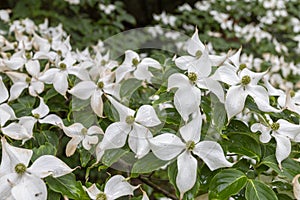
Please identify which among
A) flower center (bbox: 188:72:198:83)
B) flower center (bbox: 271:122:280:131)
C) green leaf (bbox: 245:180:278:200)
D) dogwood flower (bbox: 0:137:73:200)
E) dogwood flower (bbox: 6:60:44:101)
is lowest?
dogwood flower (bbox: 6:60:44:101)

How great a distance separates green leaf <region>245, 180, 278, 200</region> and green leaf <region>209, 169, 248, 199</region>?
0.04ft

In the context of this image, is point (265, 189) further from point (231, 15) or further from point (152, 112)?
point (231, 15)

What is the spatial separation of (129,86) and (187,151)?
28 centimetres

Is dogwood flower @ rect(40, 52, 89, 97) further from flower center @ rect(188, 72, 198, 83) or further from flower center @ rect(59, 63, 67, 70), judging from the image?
flower center @ rect(188, 72, 198, 83)

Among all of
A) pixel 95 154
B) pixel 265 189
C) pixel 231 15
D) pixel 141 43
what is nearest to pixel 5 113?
pixel 95 154

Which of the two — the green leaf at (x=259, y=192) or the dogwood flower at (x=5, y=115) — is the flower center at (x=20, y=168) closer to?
the dogwood flower at (x=5, y=115)

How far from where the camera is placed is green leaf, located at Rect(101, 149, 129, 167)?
781 mm

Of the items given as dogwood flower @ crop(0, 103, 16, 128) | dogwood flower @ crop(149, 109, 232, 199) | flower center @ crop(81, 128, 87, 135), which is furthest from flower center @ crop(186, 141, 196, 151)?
dogwood flower @ crop(0, 103, 16, 128)

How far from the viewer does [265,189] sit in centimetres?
74

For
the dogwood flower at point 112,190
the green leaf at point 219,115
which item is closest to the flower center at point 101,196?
the dogwood flower at point 112,190

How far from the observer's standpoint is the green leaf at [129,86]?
37.6 inches

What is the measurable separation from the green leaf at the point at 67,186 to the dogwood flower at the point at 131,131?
8cm

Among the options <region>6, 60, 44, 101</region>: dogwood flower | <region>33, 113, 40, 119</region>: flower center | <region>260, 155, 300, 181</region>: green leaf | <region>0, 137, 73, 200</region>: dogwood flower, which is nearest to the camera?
<region>0, 137, 73, 200</region>: dogwood flower

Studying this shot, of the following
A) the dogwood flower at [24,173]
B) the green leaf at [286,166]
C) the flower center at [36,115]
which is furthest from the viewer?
the flower center at [36,115]
